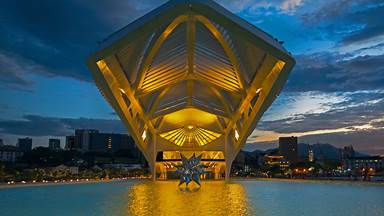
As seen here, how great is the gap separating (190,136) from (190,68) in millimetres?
21302

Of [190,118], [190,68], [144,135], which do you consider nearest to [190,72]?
[190,68]

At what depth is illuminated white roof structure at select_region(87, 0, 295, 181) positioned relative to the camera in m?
20.7

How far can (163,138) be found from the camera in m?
49.0

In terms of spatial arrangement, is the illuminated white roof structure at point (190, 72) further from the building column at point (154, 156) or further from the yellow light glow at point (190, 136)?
the yellow light glow at point (190, 136)

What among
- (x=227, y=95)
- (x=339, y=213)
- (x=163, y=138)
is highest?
(x=227, y=95)

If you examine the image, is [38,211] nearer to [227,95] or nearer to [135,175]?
[227,95]

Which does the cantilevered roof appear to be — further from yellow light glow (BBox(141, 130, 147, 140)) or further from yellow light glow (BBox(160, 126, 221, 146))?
yellow light glow (BBox(160, 126, 221, 146))

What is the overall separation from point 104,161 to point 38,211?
86884mm

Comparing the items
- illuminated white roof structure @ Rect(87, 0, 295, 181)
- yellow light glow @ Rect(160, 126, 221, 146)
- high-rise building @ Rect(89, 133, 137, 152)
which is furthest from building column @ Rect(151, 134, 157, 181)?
Answer: high-rise building @ Rect(89, 133, 137, 152)

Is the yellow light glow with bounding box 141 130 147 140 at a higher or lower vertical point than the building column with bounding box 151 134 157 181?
higher

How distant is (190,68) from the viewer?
32344 mm

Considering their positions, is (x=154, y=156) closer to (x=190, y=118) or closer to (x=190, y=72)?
(x=190, y=118)

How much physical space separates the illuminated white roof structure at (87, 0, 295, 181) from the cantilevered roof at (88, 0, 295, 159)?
0.05 metres

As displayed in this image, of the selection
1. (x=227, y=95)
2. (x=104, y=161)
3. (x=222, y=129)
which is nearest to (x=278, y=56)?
(x=227, y=95)
